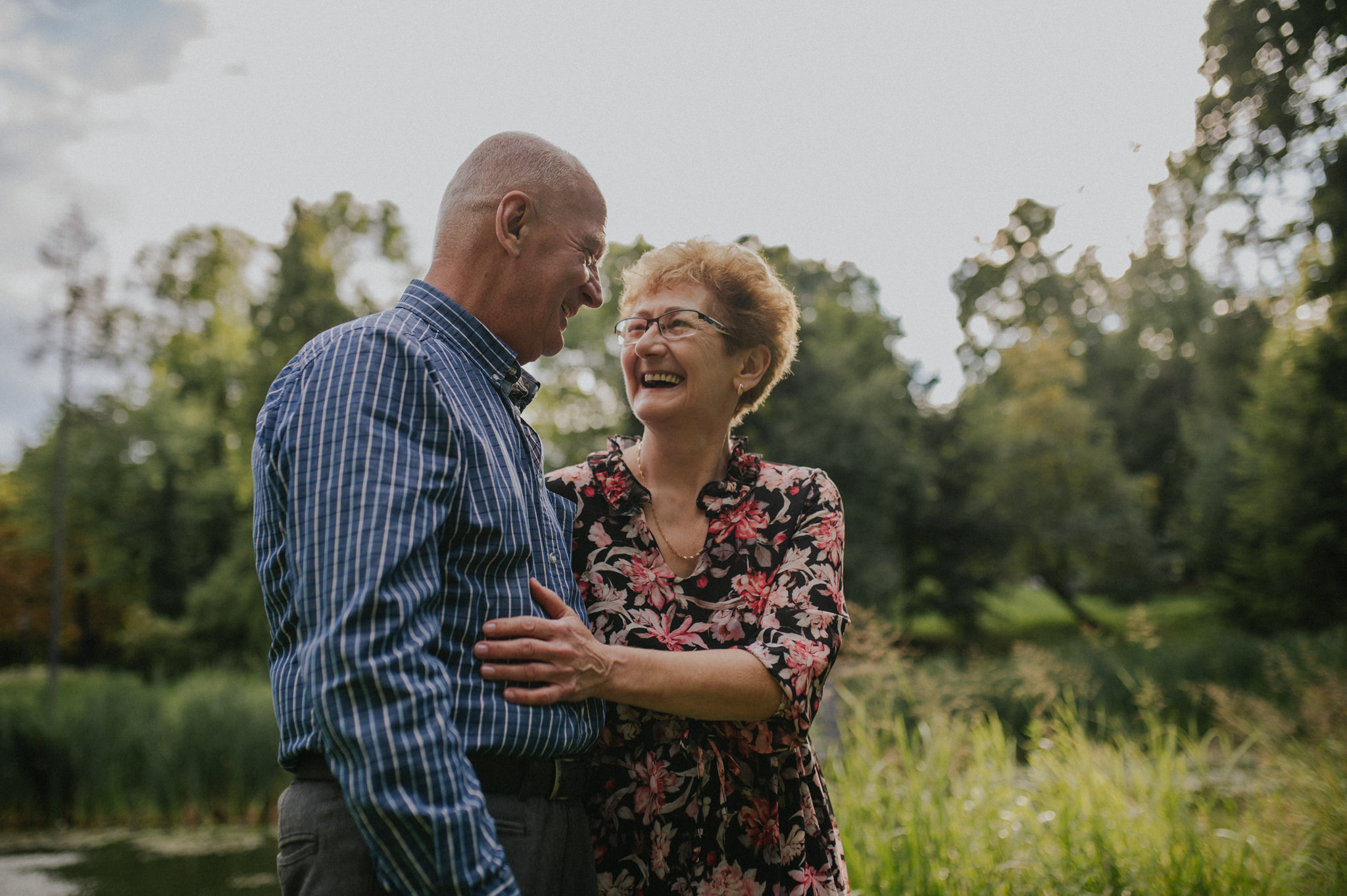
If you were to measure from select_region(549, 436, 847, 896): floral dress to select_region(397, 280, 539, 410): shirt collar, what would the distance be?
0.50 m

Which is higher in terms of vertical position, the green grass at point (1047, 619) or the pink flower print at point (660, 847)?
the pink flower print at point (660, 847)

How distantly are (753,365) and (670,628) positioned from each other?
72 centimetres

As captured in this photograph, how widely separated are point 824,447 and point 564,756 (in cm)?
1441

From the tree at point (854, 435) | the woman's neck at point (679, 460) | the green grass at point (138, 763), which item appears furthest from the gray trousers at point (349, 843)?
the tree at point (854, 435)

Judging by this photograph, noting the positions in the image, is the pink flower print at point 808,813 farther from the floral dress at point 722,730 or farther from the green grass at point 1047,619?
the green grass at point 1047,619

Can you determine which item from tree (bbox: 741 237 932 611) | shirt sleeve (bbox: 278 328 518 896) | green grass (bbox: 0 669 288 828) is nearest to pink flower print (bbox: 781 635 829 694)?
shirt sleeve (bbox: 278 328 518 896)

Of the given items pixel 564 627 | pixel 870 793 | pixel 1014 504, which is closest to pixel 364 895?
pixel 564 627

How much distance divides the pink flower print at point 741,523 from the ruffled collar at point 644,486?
0.06 feet

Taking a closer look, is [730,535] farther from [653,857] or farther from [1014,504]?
[1014,504]

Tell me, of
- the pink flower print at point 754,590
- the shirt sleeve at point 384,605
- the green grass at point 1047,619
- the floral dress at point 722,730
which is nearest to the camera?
the shirt sleeve at point 384,605

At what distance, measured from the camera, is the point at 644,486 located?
1861 mm

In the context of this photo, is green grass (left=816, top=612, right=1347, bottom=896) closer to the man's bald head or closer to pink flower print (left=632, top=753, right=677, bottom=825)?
pink flower print (left=632, top=753, right=677, bottom=825)

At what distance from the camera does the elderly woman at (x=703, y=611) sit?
1.51 meters

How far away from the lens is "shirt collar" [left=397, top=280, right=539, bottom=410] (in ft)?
4.31
